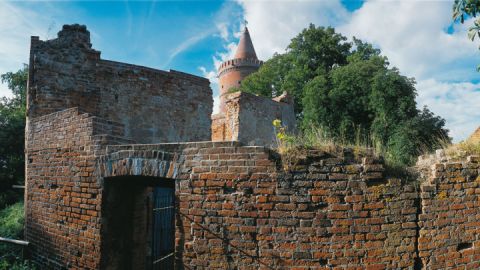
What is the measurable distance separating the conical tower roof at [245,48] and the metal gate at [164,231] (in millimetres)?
29308

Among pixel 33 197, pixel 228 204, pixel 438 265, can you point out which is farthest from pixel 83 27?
pixel 438 265

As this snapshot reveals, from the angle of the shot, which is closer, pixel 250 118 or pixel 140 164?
pixel 140 164

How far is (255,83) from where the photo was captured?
28.1m

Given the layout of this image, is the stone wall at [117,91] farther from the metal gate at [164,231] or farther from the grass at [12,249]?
the grass at [12,249]

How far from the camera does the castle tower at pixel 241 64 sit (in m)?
34.9

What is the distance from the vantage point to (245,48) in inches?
1406

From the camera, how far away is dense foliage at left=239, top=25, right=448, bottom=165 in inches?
693

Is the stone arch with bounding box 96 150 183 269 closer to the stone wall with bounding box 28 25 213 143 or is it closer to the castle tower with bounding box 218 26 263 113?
the stone wall with bounding box 28 25 213 143

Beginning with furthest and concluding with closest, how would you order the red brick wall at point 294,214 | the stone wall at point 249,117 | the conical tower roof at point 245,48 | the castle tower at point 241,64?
the conical tower roof at point 245,48, the castle tower at point 241,64, the stone wall at point 249,117, the red brick wall at point 294,214

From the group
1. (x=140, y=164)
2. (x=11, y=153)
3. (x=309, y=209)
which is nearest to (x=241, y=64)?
(x=11, y=153)

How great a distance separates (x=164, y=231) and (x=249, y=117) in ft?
23.6

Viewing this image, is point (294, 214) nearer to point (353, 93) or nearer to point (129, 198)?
point (129, 198)

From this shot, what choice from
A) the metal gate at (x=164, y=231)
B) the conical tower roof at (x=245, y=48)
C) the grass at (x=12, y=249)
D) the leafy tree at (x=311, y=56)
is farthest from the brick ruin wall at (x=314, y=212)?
the conical tower roof at (x=245, y=48)

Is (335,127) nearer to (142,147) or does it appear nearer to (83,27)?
(83,27)
